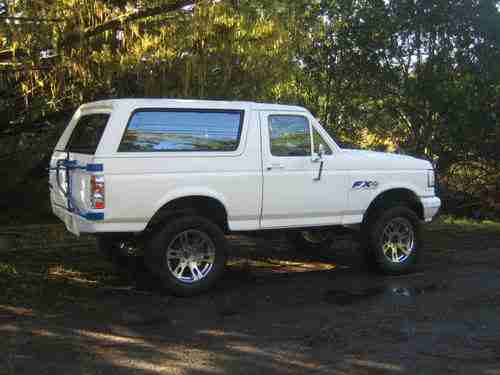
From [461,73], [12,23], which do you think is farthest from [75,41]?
[461,73]

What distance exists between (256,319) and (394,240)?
303 centimetres

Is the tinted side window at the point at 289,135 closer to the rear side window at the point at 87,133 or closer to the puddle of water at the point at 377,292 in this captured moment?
the puddle of water at the point at 377,292

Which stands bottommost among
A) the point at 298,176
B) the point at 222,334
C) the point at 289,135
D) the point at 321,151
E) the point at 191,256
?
the point at 222,334

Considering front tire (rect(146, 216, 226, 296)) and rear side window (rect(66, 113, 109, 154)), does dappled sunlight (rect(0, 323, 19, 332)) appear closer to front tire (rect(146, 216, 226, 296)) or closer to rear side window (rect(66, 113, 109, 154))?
front tire (rect(146, 216, 226, 296))

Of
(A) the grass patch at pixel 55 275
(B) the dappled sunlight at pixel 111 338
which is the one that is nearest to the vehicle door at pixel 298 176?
(A) the grass patch at pixel 55 275

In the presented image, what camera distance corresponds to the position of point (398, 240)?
907cm

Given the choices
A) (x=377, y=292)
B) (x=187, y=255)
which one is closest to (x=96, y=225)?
(x=187, y=255)

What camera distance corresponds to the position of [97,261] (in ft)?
31.1

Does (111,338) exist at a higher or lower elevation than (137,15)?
lower

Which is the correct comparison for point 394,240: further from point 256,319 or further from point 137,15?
point 137,15

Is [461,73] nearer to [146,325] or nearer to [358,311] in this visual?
[358,311]

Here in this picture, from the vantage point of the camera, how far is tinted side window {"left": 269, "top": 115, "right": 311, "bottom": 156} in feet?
26.8

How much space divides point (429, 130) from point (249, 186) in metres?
9.62

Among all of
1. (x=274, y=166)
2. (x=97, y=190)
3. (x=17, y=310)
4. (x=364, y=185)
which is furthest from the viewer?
(x=364, y=185)
